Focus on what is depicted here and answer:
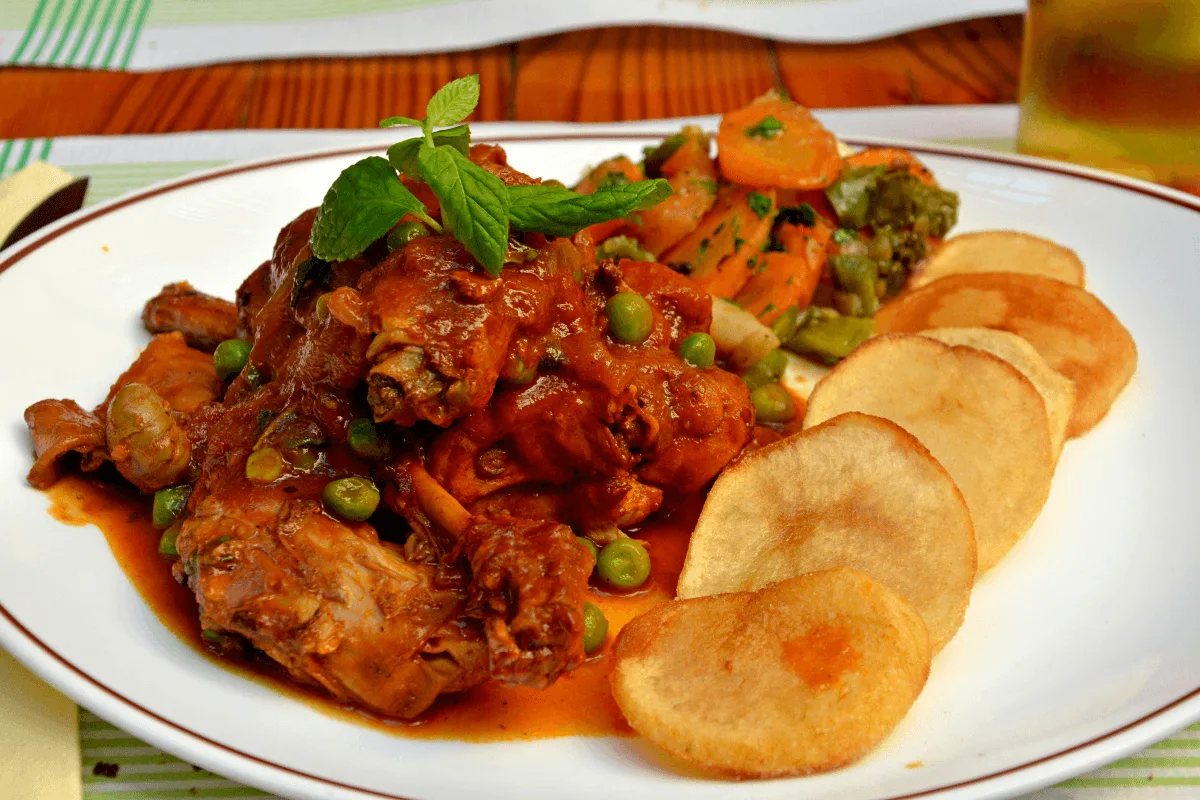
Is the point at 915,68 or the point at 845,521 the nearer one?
the point at 845,521

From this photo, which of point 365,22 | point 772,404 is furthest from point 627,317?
point 365,22

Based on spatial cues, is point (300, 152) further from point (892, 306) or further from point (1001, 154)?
point (1001, 154)

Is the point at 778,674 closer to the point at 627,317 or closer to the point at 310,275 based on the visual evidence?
the point at 627,317

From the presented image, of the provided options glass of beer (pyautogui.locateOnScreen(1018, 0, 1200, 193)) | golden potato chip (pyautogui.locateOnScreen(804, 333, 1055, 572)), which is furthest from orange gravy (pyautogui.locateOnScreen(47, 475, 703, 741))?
glass of beer (pyautogui.locateOnScreen(1018, 0, 1200, 193))

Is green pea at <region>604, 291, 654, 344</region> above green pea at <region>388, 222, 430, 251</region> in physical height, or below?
below

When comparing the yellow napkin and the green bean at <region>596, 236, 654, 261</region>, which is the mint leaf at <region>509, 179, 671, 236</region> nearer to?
the green bean at <region>596, 236, 654, 261</region>

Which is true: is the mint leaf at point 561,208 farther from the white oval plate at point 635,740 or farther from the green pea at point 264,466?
the white oval plate at point 635,740
